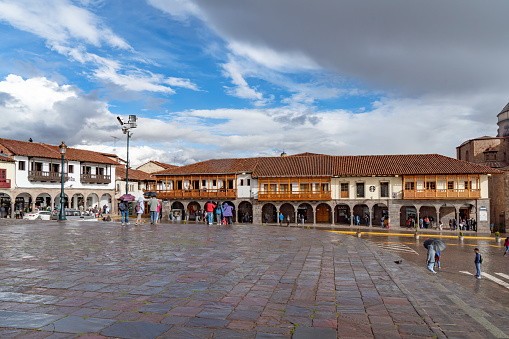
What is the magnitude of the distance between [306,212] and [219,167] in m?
11.2

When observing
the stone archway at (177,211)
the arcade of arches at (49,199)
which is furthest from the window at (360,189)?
the arcade of arches at (49,199)

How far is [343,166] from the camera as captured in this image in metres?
39.9

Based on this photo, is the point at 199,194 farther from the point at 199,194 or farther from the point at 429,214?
the point at 429,214

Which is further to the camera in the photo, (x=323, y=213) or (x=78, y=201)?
(x=78, y=201)

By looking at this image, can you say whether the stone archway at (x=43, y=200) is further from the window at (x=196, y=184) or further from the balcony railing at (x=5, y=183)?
the window at (x=196, y=184)

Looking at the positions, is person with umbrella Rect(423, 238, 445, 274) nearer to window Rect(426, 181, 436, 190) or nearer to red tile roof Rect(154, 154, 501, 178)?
red tile roof Rect(154, 154, 501, 178)

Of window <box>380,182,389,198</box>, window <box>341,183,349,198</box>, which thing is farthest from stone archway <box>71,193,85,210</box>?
window <box>380,182,389,198</box>

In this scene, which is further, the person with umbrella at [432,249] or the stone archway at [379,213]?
the stone archway at [379,213]

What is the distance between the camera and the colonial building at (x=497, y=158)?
4100 cm

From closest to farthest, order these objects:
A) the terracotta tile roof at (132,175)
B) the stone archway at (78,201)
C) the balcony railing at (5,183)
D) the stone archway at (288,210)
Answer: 1. the balcony railing at (5,183)
2. the stone archway at (288,210)
3. the stone archway at (78,201)
4. the terracotta tile roof at (132,175)

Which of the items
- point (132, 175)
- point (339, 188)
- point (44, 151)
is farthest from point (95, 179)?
point (339, 188)

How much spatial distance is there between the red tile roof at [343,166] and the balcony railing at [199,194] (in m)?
2.13

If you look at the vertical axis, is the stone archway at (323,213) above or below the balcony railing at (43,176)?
below

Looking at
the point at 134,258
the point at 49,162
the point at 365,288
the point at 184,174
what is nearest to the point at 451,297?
the point at 365,288
